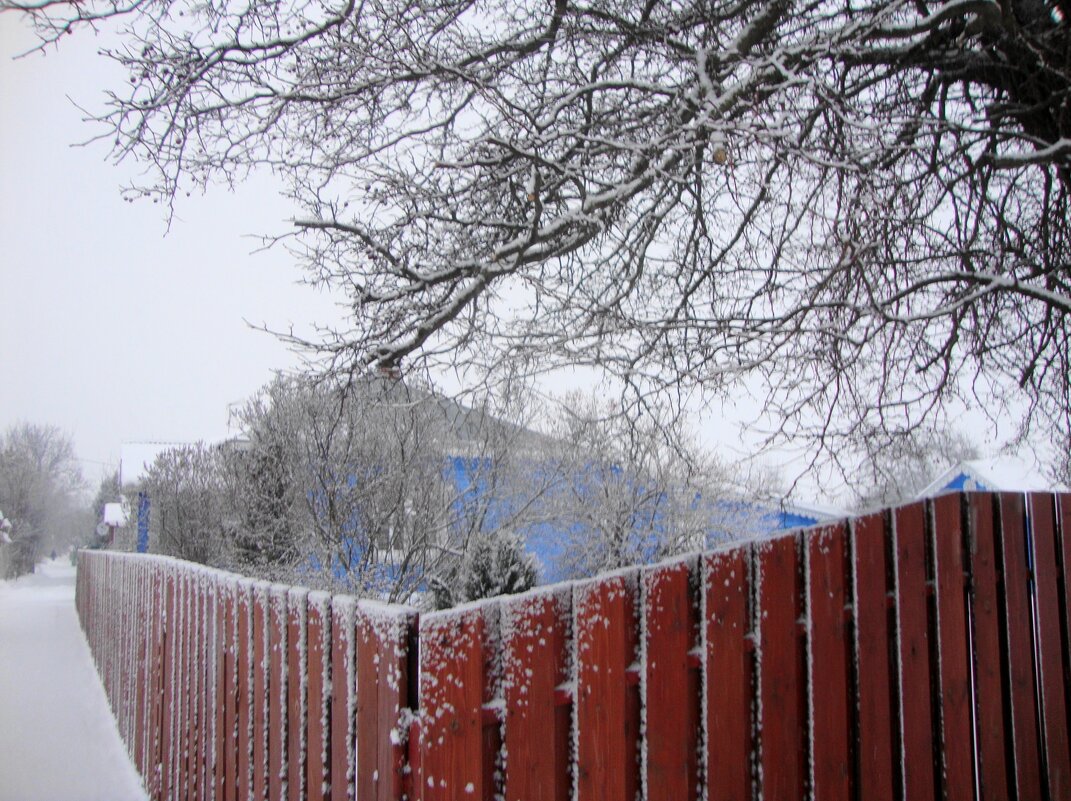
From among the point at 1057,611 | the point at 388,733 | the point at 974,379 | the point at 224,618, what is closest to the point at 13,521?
the point at 224,618

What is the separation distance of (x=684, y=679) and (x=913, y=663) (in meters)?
1.06

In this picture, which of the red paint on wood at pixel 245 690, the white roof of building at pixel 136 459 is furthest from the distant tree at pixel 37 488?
the white roof of building at pixel 136 459

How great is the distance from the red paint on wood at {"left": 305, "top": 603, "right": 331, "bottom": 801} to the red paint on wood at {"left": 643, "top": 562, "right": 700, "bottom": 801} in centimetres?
76

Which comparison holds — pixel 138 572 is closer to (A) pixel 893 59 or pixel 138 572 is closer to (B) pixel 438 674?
(B) pixel 438 674

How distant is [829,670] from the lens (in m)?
2.14

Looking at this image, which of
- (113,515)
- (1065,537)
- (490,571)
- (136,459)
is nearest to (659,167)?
(1065,537)

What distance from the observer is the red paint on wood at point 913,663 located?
2.36 meters

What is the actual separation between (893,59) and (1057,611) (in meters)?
3.19

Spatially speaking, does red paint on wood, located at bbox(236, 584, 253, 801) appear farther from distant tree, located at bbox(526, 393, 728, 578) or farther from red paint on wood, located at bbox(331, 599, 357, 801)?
distant tree, located at bbox(526, 393, 728, 578)

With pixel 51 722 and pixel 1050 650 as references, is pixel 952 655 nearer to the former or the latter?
pixel 1050 650

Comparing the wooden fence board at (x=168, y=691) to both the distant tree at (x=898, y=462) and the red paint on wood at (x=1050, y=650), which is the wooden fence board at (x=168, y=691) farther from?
the distant tree at (x=898, y=462)

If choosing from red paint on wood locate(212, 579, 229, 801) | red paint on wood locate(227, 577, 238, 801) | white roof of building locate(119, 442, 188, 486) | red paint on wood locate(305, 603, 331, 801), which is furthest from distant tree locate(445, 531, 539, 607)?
white roof of building locate(119, 442, 188, 486)

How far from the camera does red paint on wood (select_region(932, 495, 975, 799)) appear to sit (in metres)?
2.47

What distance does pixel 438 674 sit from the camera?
1445 millimetres
